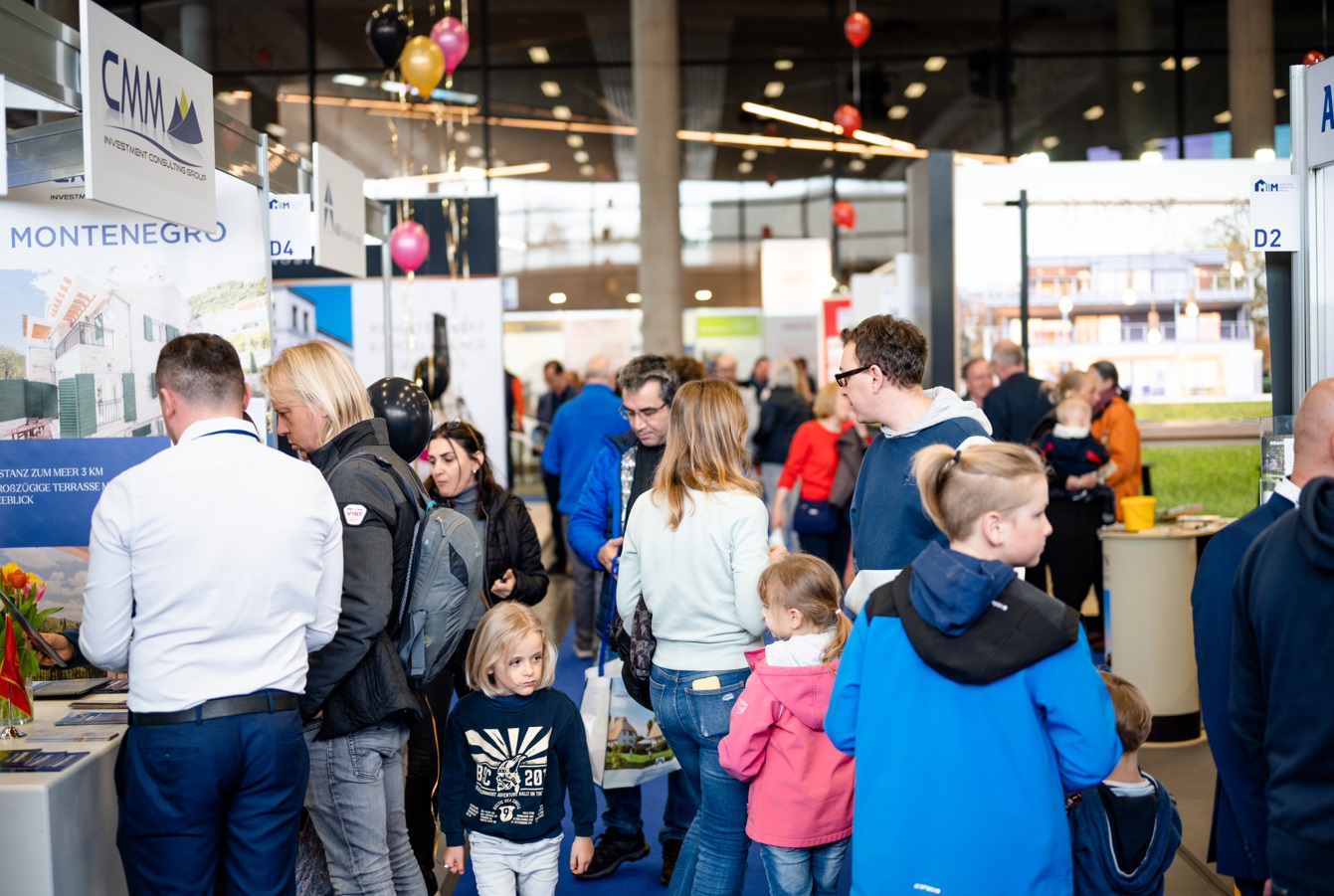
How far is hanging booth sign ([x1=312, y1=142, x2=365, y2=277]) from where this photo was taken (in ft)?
15.9

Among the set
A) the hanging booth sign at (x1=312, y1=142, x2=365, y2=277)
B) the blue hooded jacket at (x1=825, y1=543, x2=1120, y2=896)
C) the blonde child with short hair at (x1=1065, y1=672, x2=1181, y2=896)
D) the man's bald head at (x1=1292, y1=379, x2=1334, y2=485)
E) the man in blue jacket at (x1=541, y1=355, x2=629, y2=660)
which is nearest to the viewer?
the blue hooded jacket at (x1=825, y1=543, x2=1120, y2=896)

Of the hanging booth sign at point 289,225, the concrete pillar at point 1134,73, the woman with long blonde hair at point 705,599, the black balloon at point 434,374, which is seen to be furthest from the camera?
the concrete pillar at point 1134,73

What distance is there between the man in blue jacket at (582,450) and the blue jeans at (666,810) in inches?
117

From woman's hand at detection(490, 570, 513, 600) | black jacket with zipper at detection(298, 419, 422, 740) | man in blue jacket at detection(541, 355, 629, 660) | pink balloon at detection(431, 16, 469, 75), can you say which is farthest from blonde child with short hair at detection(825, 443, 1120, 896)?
pink balloon at detection(431, 16, 469, 75)

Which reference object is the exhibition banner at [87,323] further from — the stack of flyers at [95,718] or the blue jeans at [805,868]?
the blue jeans at [805,868]

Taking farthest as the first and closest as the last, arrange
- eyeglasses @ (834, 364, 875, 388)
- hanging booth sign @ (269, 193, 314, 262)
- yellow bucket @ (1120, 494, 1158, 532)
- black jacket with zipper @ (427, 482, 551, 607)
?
1. yellow bucket @ (1120, 494, 1158, 532)
2. hanging booth sign @ (269, 193, 314, 262)
3. black jacket with zipper @ (427, 482, 551, 607)
4. eyeglasses @ (834, 364, 875, 388)

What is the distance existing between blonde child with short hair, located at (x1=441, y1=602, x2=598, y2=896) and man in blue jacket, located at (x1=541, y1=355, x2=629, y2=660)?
3.82 metres

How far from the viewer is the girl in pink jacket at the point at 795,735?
2662mm

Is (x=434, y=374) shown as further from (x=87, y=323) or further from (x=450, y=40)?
(x=87, y=323)

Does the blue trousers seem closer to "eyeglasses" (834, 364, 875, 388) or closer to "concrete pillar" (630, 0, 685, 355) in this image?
"eyeglasses" (834, 364, 875, 388)

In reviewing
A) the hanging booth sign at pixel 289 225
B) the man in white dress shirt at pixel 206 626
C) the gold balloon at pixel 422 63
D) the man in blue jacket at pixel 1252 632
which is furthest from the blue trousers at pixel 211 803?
the gold balloon at pixel 422 63

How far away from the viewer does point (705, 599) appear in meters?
2.95

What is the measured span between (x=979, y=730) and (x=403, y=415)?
1985 millimetres

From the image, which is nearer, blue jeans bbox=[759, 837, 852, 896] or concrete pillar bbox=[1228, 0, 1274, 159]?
blue jeans bbox=[759, 837, 852, 896]
